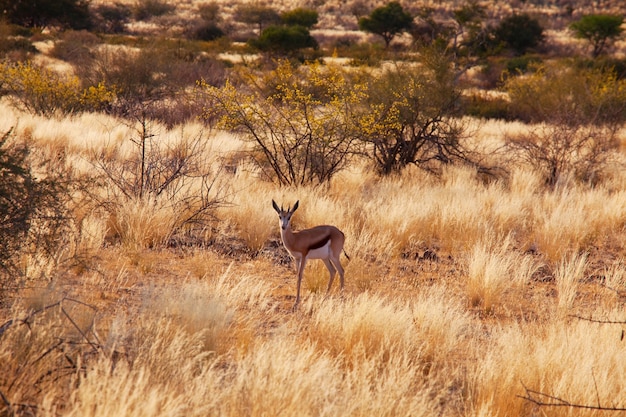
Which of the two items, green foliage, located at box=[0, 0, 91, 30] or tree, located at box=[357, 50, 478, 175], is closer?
tree, located at box=[357, 50, 478, 175]

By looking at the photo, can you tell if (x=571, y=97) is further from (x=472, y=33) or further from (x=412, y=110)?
(x=412, y=110)

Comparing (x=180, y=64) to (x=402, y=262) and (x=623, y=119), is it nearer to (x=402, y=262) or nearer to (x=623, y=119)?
(x=623, y=119)

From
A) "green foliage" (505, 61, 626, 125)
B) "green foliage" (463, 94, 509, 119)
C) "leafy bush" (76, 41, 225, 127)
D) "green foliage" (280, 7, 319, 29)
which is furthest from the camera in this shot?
"green foliage" (280, 7, 319, 29)

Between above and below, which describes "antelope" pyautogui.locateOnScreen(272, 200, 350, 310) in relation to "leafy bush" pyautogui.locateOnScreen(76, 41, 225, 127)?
above

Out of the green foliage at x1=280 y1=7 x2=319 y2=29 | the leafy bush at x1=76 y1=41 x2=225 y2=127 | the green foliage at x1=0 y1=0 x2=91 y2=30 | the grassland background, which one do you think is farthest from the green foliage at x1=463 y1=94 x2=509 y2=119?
the green foliage at x1=280 y1=7 x2=319 y2=29

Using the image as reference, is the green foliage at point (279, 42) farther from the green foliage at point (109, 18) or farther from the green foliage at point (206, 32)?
the green foliage at point (109, 18)

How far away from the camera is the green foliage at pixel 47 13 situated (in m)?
46.0

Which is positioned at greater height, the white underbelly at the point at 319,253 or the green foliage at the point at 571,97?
the white underbelly at the point at 319,253

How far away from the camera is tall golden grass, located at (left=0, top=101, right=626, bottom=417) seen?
3586mm

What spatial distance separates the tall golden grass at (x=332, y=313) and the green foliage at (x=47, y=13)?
4090cm

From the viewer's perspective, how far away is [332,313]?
522 cm

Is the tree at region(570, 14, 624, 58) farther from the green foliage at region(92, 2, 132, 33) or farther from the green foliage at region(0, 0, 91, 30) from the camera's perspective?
the green foliage at region(0, 0, 91, 30)

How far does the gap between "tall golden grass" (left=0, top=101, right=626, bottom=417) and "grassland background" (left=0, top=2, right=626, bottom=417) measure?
23 mm

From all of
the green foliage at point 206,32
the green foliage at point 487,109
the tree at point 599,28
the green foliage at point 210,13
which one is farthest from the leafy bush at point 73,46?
the tree at point 599,28
